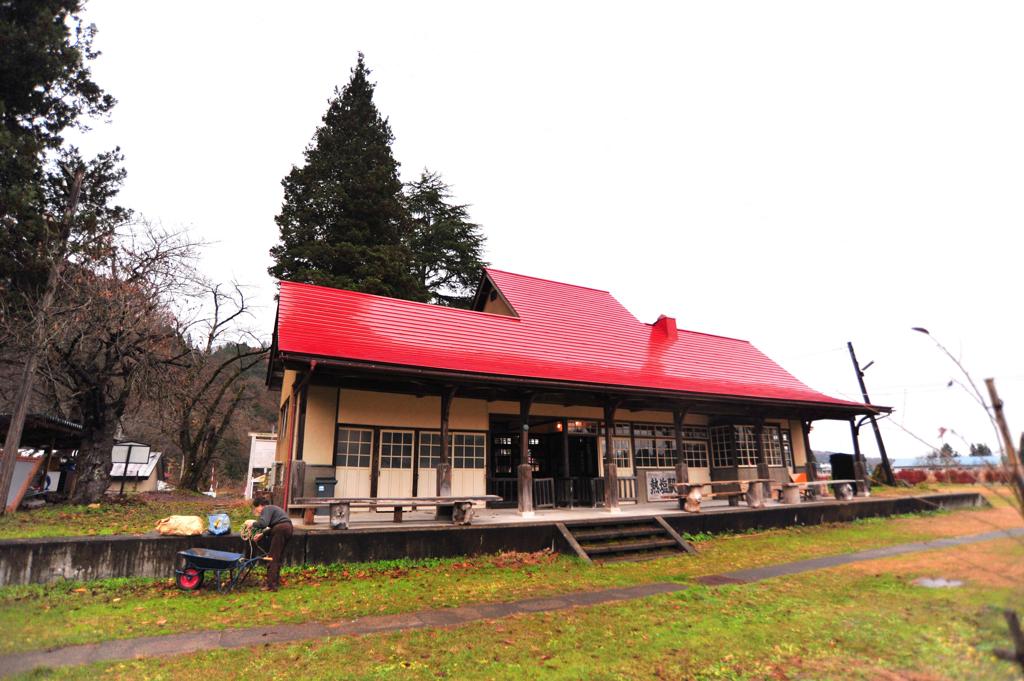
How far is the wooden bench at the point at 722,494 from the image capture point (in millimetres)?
13258

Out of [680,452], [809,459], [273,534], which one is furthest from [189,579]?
[809,459]

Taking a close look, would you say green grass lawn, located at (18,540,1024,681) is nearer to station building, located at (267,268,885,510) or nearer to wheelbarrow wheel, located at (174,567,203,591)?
wheelbarrow wheel, located at (174,567,203,591)

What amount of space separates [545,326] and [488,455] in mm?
5323

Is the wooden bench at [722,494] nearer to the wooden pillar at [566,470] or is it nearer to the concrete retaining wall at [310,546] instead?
the concrete retaining wall at [310,546]

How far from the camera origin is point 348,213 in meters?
28.2

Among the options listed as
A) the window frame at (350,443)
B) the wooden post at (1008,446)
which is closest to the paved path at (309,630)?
the wooden post at (1008,446)

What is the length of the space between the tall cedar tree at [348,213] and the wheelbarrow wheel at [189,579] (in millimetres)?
17987

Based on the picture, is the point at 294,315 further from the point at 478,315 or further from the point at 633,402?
the point at 633,402

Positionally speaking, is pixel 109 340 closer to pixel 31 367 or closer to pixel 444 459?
pixel 31 367

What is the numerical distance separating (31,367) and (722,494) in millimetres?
17971

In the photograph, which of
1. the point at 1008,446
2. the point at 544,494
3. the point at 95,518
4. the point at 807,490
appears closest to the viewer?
the point at 1008,446

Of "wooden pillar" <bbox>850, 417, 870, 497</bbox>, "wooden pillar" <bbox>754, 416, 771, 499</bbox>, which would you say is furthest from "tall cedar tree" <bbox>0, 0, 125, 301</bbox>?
"wooden pillar" <bbox>850, 417, 870, 497</bbox>

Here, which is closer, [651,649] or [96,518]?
[651,649]

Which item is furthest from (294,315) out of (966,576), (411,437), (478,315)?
(966,576)
